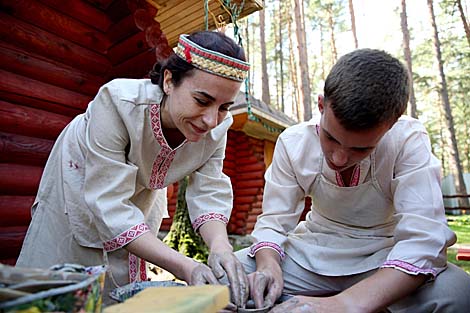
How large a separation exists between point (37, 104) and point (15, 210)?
994 mm

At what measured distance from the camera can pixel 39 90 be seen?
340 cm

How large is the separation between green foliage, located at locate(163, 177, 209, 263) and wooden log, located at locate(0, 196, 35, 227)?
8.20 feet

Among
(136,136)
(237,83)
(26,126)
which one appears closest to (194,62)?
(237,83)

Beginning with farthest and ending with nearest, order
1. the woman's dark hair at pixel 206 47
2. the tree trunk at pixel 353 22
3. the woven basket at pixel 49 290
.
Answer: the tree trunk at pixel 353 22 → the woman's dark hair at pixel 206 47 → the woven basket at pixel 49 290

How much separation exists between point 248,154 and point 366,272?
729cm

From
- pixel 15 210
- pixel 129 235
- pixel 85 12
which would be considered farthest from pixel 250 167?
pixel 129 235

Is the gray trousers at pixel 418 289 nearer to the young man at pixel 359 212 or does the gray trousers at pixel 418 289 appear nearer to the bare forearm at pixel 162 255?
the young man at pixel 359 212

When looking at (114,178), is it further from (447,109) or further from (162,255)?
(447,109)

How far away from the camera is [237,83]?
1791 mm

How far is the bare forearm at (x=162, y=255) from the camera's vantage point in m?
1.54

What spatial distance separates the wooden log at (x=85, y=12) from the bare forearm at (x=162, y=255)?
292 cm

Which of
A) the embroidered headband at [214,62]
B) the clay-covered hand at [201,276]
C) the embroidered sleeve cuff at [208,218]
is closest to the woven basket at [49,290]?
the clay-covered hand at [201,276]

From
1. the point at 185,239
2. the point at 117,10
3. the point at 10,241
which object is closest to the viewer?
the point at 10,241

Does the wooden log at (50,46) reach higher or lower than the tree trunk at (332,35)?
lower
